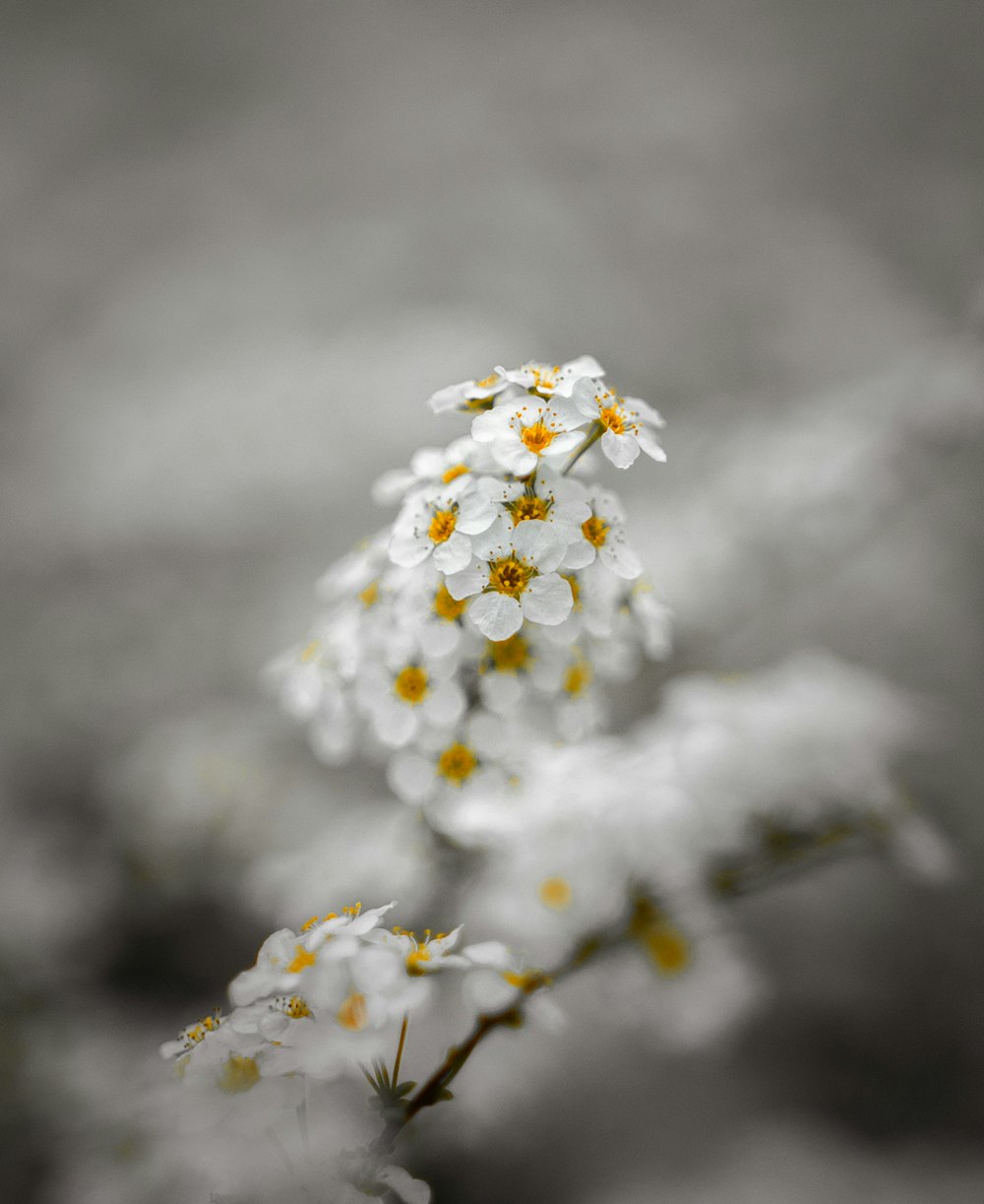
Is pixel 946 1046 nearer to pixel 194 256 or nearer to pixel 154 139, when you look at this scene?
pixel 194 256

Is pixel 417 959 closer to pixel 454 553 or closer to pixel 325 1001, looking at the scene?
pixel 325 1001

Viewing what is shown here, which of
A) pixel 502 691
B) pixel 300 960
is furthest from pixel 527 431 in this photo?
pixel 300 960

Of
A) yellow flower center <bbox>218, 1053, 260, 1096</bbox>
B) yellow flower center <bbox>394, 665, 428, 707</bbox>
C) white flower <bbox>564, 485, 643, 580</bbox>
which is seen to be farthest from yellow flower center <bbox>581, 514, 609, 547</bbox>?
yellow flower center <bbox>218, 1053, 260, 1096</bbox>

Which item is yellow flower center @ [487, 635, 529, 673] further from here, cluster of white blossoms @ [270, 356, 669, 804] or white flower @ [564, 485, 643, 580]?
white flower @ [564, 485, 643, 580]

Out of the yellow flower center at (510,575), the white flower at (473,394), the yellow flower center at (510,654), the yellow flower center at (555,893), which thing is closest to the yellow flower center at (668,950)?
the yellow flower center at (555,893)

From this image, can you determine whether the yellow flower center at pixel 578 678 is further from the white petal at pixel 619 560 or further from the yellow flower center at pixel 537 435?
the yellow flower center at pixel 537 435

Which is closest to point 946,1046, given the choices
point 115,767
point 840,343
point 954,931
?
point 954,931
